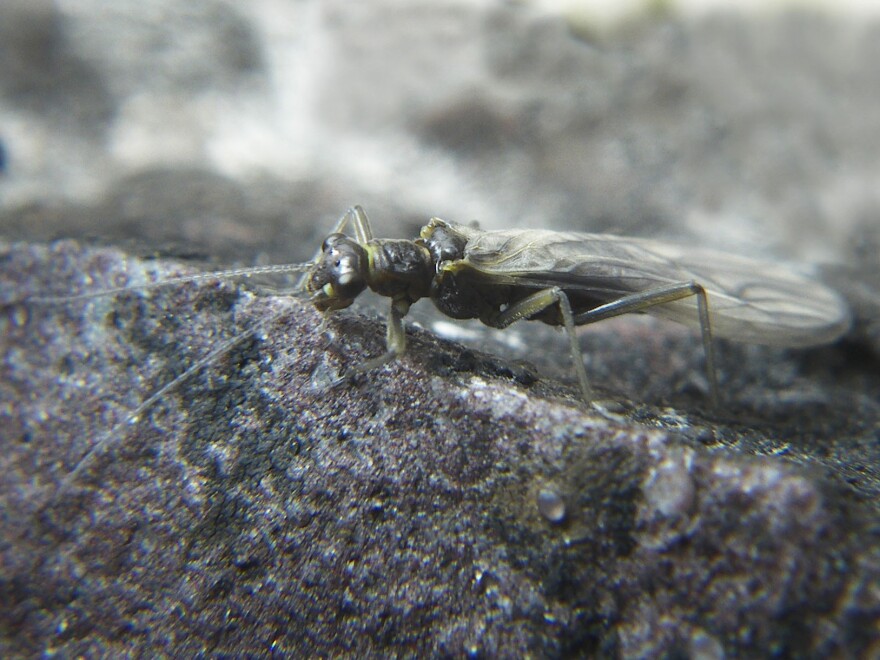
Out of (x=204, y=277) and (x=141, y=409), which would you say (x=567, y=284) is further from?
(x=141, y=409)

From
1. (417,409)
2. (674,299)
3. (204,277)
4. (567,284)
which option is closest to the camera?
(417,409)

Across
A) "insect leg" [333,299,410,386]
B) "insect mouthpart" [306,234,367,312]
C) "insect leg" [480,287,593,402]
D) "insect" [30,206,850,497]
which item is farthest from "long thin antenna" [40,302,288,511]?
"insect leg" [480,287,593,402]

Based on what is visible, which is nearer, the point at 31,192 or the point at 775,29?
the point at 31,192

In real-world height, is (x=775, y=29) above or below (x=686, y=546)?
above

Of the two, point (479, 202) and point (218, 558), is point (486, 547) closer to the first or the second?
point (218, 558)

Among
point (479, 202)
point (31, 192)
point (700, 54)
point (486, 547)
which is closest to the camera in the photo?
point (486, 547)

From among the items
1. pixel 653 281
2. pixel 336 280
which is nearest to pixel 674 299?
pixel 653 281

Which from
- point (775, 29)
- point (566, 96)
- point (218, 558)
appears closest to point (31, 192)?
point (218, 558)
